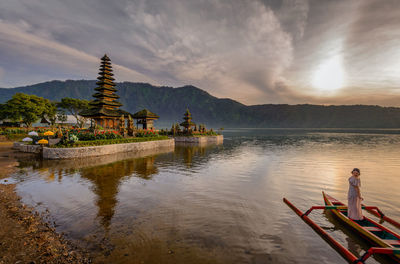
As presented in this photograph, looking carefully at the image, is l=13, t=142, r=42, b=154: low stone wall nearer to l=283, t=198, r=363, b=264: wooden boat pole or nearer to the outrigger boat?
l=283, t=198, r=363, b=264: wooden boat pole

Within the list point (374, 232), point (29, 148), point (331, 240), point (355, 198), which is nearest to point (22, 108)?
point (29, 148)

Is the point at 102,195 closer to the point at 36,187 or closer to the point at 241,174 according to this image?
the point at 36,187

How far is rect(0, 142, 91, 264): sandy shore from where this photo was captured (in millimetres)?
4820

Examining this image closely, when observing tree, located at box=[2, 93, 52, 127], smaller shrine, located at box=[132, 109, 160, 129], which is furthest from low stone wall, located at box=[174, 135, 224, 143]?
tree, located at box=[2, 93, 52, 127]

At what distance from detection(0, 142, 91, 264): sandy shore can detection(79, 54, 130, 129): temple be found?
30.7 meters

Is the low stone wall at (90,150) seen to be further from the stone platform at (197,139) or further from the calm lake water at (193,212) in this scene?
the stone platform at (197,139)

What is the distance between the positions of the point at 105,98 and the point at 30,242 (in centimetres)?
3910

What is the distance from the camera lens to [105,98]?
39.7 m

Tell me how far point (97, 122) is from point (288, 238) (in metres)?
40.0

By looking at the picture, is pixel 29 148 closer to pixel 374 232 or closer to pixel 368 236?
pixel 368 236

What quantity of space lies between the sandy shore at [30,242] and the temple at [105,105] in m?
30.7

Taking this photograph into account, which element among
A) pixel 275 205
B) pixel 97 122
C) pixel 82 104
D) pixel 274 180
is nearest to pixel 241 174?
pixel 274 180

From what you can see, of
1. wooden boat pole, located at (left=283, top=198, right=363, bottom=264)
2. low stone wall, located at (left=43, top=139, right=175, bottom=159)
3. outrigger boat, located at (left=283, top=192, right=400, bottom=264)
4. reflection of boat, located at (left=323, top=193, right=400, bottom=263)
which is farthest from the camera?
low stone wall, located at (left=43, top=139, right=175, bottom=159)

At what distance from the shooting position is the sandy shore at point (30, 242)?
15.8 feet
